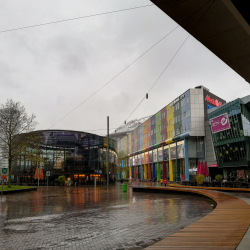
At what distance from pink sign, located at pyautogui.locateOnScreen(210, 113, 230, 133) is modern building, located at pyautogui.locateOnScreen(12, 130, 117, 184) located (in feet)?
76.3

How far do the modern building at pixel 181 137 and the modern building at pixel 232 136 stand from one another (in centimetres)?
285

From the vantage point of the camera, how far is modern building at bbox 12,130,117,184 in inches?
1988

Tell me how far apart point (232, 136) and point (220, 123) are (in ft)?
11.4

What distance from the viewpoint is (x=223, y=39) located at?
16.3 ft

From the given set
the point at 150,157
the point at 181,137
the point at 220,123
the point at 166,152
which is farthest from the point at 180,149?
the point at 150,157

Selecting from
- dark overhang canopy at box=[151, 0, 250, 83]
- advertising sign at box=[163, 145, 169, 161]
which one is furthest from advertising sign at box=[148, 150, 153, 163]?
dark overhang canopy at box=[151, 0, 250, 83]

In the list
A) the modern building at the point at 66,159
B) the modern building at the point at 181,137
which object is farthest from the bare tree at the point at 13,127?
the modern building at the point at 181,137

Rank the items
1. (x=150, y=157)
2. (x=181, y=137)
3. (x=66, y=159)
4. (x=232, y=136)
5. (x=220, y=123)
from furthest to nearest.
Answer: (x=150, y=157), (x=181, y=137), (x=66, y=159), (x=220, y=123), (x=232, y=136)

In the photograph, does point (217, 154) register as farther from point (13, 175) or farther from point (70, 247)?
point (70, 247)

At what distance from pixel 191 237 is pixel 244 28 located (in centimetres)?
441

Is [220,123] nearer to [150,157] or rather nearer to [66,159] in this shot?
[66,159]

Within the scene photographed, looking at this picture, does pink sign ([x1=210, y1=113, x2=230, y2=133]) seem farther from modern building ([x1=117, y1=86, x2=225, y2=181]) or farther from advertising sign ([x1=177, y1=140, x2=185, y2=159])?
advertising sign ([x1=177, y1=140, x2=185, y2=159])

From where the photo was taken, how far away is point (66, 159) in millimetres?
51312

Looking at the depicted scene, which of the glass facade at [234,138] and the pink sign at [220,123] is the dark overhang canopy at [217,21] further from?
the pink sign at [220,123]
